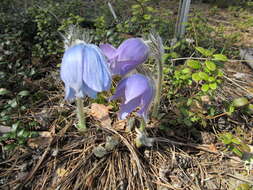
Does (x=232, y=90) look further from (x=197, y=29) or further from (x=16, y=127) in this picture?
(x=16, y=127)

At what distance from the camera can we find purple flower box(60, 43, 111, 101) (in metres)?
0.82

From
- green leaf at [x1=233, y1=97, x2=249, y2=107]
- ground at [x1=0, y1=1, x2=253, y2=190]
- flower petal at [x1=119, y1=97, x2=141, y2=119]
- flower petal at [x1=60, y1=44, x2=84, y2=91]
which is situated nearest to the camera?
flower petal at [x1=60, y1=44, x2=84, y2=91]

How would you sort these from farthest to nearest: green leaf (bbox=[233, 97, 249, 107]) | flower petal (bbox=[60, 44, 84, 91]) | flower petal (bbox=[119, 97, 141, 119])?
green leaf (bbox=[233, 97, 249, 107]) < flower petal (bbox=[119, 97, 141, 119]) < flower petal (bbox=[60, 44, 84, 91])

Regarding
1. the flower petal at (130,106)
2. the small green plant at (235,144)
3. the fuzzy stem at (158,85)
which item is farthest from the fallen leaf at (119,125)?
the small green plant at (235,144)

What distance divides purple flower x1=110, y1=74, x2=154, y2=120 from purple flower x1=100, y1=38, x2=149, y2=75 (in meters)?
0.05

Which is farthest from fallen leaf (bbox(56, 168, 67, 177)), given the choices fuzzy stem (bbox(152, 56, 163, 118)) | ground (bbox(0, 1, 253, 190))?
fuzzy stem (bbox(152, 56, 163, 118))

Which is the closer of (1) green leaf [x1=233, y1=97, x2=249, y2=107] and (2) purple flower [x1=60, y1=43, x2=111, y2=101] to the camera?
(2) purple flower [x1=60, y1=43, x2=111, y2=101]

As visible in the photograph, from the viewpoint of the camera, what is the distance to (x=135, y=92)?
884mm

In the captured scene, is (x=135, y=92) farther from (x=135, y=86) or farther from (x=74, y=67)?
(x=74, y=67)

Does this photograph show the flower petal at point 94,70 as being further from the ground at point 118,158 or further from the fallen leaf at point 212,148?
the fallen leaf at point 212,148

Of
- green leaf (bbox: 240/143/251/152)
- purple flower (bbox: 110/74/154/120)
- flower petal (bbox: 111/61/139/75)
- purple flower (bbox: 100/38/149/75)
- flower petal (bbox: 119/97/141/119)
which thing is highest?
purple flower (bbox: 100/38/149/75)

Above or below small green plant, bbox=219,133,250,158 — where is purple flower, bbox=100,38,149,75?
above

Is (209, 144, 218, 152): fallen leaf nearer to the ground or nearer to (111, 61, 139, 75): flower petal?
the ground

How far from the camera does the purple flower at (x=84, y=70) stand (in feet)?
2.69
